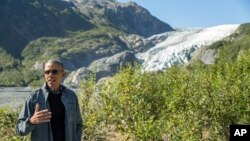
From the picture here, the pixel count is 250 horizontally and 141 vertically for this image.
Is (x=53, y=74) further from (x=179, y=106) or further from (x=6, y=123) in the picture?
(x=179, y=106)

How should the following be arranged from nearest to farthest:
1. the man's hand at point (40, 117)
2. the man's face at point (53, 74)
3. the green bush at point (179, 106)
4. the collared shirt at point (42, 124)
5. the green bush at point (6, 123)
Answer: the man's hand at point (40, 117) → the collared shirt at point (42, 124) → the man's face at point (53, 74) → the green bush at point (6, 123) → the green bush at point (179, 106)

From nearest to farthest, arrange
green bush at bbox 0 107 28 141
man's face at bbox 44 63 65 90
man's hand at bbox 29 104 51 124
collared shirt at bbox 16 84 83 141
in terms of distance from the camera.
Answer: man's hand at bbox 29 104 51 124 → collared shirt at bbox 16 84 83 141 → man's face at bbox 44 63 65 90 → green bush at bbox 0 107 28 141

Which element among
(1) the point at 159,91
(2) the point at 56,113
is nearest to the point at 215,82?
(1) the point at 159,91

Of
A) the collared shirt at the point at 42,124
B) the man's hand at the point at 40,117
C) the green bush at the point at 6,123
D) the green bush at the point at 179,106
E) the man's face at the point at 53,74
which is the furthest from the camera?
the green bush at the point at 179,106

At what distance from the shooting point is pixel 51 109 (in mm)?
5758

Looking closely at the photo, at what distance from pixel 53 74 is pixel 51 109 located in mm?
420

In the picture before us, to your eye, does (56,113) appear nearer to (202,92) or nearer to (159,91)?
(202,92)

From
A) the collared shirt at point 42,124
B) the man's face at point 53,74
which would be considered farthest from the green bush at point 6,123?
the man's face at point 53,74

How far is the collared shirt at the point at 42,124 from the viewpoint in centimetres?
563

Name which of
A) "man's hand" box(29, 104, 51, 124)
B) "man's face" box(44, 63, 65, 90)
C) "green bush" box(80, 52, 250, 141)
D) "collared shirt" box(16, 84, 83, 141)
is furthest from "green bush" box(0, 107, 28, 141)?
"man's hand" box(29, 104, 51, 124)

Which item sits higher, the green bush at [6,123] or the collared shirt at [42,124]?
the collared shirt at [42,124]

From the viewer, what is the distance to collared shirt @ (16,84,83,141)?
222 inches

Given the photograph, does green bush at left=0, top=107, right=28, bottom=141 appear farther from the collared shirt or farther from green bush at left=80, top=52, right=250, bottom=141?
the collared shirt

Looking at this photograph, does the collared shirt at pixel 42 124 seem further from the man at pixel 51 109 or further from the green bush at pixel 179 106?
the green bush at pixel 179 106
